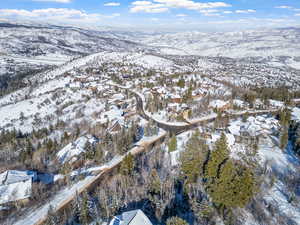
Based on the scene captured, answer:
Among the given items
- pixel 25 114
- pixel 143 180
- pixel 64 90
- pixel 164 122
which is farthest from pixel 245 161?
pixel 64 90

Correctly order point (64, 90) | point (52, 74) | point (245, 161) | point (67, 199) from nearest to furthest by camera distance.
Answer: point (67, 199)
point (245, 161)
point (64, 90)
point (52, 74)

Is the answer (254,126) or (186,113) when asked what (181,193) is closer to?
(254,126)

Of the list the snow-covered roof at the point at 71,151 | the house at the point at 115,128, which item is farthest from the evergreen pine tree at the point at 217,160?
the house at the point at 115,128

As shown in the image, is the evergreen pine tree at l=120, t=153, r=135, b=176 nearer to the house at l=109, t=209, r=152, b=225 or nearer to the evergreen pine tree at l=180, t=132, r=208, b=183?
the evergreen pine tree at l=180, t=132, r=208, b=183

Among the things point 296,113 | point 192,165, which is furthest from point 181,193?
point 296,113

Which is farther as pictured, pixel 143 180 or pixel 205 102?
pixel 205 102

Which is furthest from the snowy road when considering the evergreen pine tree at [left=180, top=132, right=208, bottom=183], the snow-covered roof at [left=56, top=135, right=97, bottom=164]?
the evergreen pine tree at [left=180, top=132, right=208, bottom=183]

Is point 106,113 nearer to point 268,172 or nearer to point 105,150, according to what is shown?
point 105,150

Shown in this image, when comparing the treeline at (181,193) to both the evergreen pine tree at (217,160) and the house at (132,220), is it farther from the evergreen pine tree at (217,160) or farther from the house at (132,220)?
the house at (132,220)
